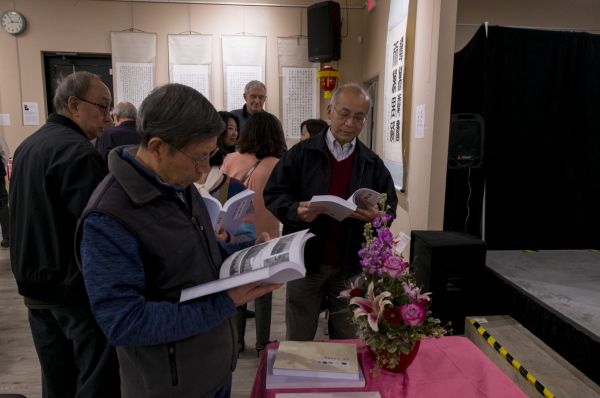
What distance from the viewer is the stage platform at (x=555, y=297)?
195 cm

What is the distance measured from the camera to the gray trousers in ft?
5.99

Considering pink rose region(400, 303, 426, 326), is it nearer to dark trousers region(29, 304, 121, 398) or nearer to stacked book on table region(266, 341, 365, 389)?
stacked book on table region(266, 341, 365, 389)

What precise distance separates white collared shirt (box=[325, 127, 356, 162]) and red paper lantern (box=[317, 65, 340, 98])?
10.4 feet

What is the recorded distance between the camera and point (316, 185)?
182cm

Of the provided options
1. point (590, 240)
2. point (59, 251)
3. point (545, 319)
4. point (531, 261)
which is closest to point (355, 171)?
point (59, 251)

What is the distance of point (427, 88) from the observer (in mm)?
2836

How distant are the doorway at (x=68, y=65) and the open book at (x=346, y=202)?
4.40 meters

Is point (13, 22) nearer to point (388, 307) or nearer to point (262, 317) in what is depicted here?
point (262, 317)

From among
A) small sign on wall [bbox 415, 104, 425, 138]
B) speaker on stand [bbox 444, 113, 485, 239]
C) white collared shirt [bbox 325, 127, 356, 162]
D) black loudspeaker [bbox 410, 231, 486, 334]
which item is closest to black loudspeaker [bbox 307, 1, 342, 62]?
small sign on wall [bbox 415, 104, 425, 138]

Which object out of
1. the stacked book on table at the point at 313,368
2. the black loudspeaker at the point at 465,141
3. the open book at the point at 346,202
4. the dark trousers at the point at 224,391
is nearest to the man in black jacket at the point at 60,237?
the dark trousers at the point at 224,391

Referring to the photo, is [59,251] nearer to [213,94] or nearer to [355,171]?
[355,171]

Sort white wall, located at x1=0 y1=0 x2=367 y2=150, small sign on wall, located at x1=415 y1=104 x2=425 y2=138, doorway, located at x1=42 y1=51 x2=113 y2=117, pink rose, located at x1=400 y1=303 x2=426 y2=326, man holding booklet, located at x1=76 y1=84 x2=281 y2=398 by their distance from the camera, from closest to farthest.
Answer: man holding booklet, located at x1=76 y1=84 x2=281 y2=398 < pink rose, located at x1=400 y1=303 x2=426 y2=326 < small sign on wall, located at x1=415 y1=104 x2=425 y2=138 < white wall, located at x1=0 y1=0 x2=367 y2=150 < doorway, located at x1=42 y1=51 x2=113 y2=117

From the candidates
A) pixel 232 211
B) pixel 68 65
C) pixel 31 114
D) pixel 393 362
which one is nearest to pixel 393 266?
pixel 393 362

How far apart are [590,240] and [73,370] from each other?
12.5 feet
